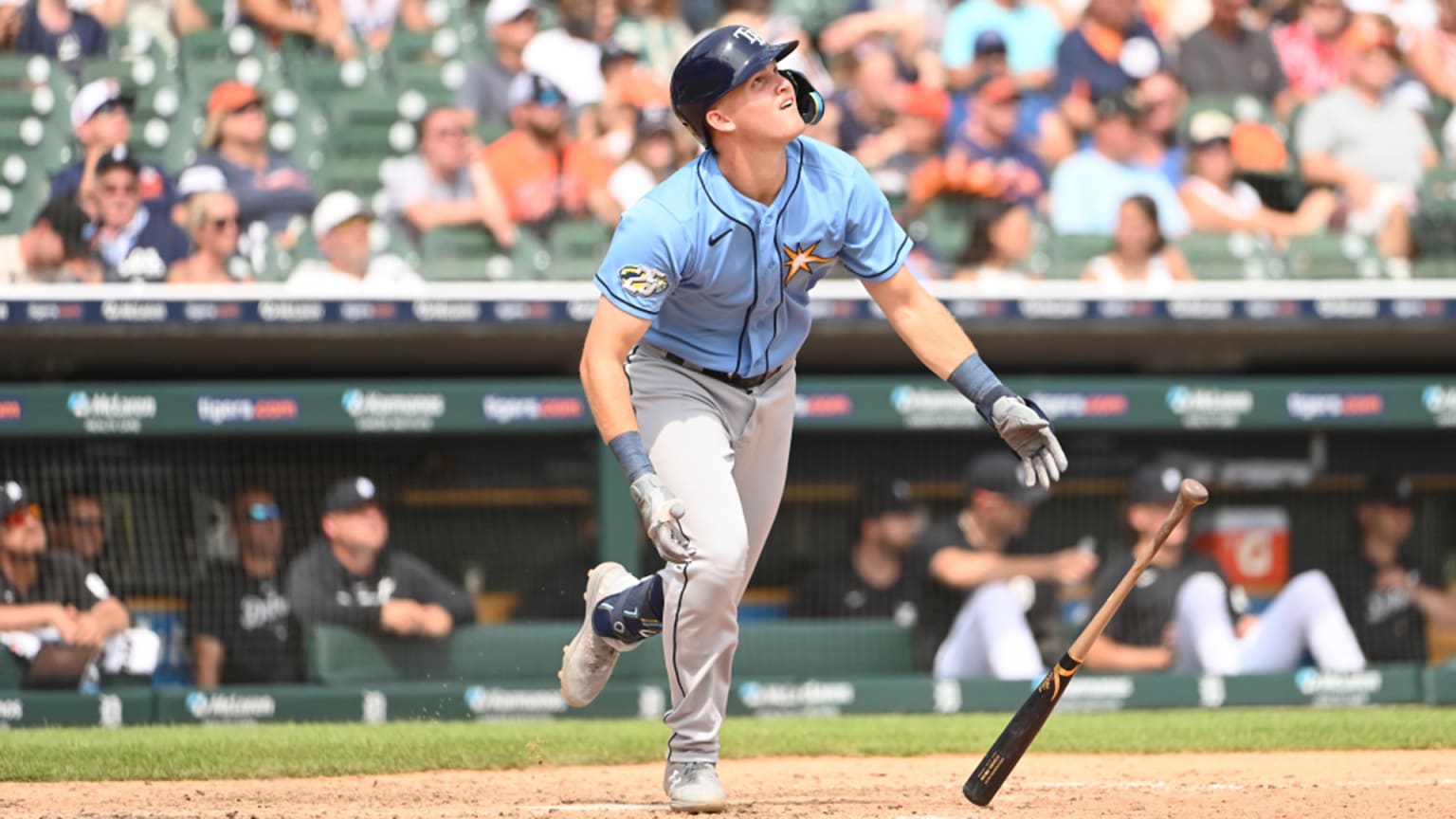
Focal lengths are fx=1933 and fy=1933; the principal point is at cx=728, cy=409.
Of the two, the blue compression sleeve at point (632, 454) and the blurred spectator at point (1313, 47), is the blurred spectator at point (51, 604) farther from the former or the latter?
the blurred spectator at point (1313, 47)

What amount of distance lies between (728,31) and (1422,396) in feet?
17.8

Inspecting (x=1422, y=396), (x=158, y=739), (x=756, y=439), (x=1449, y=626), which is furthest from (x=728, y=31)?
(x=1449, y=626)

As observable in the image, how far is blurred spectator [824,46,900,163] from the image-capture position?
986 centimetres

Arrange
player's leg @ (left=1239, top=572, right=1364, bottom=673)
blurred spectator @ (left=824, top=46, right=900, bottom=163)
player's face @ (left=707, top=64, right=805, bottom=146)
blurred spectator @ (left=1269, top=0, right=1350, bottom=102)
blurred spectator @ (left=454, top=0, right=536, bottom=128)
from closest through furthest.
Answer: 1. player's face @ (left=707, top=64, right=805, bottom=146)
2. player's leg @ (left=1239, top=572, right=1364, bottom=673)
3. blurred spectator @ (left=454, top=0, right=536, bottom=128)
4. blurred spectator @ (left=824, top=46, right=900, bottom=163)
5. blurred spectator @ (left=1269, top=0, right=1350, bottom=102)

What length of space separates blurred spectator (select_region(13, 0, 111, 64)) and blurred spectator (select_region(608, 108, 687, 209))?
286 centimetres

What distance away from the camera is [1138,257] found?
920 centimetres

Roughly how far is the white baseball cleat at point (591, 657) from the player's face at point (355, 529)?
3325 mm

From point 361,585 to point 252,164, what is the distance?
2168 mm

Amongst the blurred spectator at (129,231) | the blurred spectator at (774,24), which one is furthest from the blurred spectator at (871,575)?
the blurred spectator at (129,231)

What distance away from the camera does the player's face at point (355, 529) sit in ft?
27.6

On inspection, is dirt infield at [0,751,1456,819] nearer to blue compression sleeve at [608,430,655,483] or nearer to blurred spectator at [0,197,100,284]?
blue compression sleeve at [608,430,655,483]

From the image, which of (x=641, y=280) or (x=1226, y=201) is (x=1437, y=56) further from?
(x=641, y=280)

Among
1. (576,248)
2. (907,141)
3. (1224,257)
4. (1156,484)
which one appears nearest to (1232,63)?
(1224,257)

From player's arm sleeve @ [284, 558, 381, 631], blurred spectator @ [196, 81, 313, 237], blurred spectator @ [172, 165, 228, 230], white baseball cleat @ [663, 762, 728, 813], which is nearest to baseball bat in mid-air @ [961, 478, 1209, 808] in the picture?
white baseball cleat @ [663, 762, 728, 813]
